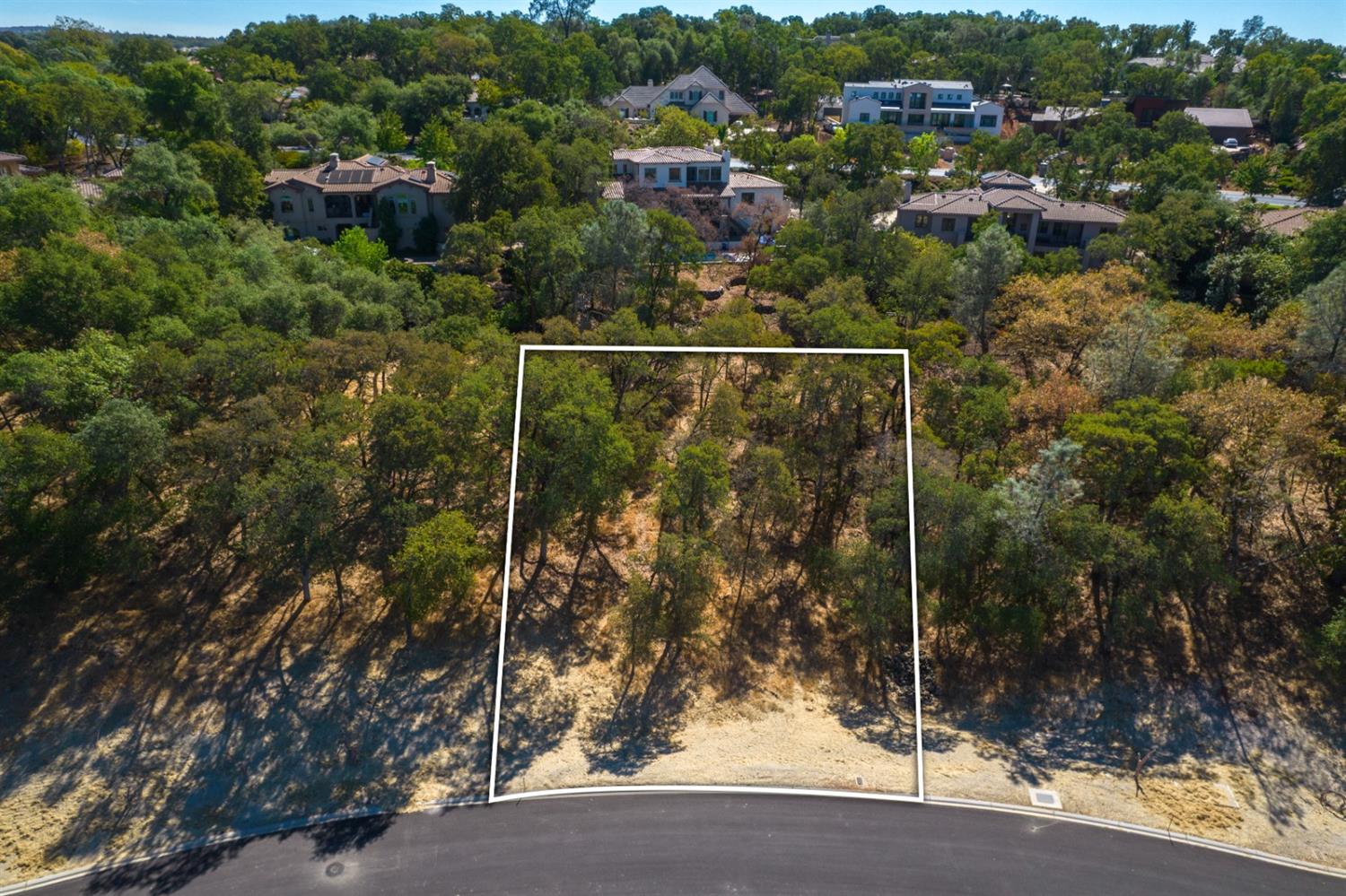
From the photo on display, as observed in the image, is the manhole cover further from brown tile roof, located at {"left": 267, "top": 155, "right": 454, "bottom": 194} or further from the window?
the window

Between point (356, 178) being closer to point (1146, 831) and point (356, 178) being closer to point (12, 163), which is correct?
point (12, 163)

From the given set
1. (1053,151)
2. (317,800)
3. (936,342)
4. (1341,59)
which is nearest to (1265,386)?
(936,342)

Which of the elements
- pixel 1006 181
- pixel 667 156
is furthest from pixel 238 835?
pixel 1006 181

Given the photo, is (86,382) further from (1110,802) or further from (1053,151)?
(1053,151)

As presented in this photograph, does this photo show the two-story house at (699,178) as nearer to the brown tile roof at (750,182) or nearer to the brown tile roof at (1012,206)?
the brown tile roof at (750,182)

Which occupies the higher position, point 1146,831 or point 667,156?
point 667,156

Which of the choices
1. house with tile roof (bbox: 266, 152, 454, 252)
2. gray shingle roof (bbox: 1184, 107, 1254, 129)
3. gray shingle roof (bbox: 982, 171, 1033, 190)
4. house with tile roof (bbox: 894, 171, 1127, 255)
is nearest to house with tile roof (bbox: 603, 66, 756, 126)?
gray shingle roof (bbox: 982, 171, 1033, 190)

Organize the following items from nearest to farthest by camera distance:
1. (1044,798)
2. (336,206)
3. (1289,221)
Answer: (1044,798) < (1289,221) < (336,206)
